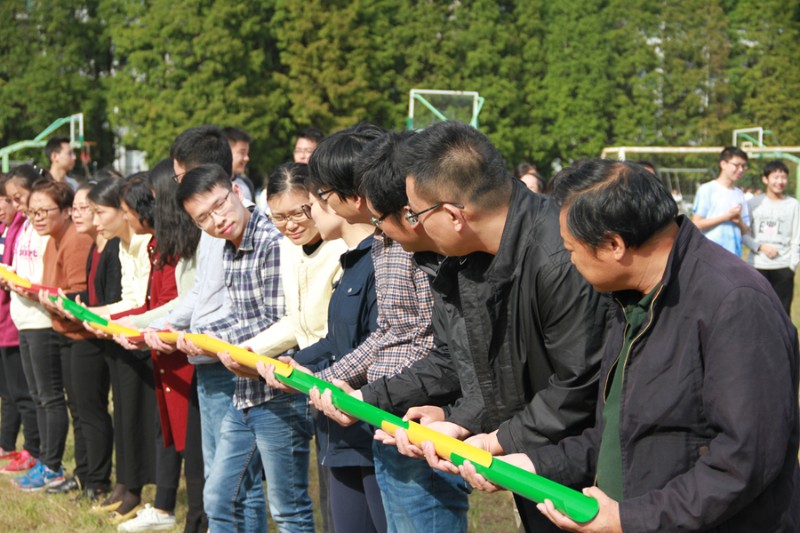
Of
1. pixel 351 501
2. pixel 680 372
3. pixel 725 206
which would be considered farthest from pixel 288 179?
pixel 725 206

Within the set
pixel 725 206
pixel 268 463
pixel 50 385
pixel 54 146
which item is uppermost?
pixel 54 146

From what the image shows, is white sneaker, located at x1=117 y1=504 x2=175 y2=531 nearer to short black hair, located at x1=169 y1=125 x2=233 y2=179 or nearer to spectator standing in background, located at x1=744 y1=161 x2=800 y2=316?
short black hair, located at x1=169 y1=125 x2=233 y2=179

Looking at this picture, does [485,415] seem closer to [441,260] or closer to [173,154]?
[441,260]

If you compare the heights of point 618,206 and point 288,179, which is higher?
point 618,206

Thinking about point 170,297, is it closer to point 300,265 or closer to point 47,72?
point 300,265

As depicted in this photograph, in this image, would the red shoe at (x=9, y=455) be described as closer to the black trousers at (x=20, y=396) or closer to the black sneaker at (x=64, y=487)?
the black trousers at (x=20, y=396)

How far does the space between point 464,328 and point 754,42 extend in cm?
4932

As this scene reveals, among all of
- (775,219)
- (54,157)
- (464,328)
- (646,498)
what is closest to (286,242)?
(464,328)

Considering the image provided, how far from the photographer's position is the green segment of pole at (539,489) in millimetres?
2607

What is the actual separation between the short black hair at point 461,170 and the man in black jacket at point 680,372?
42 centimetres

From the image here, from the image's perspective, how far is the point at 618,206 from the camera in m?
2.49

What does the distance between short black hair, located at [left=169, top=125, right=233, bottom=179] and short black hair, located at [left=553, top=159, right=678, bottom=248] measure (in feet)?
12.0

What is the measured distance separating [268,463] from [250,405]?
28cm

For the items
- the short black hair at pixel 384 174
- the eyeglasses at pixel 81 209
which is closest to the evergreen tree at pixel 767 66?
the eyeglasses at pixel 81 209
